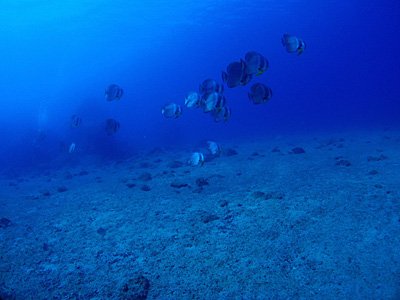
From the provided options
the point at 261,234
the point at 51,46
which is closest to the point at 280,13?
the point at 51,46

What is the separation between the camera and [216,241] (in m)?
5.73

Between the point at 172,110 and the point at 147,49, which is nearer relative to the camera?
the point at 172,110

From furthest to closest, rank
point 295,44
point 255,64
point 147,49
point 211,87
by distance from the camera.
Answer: point 147,49
point 211,87
point 295,44
point 255,64

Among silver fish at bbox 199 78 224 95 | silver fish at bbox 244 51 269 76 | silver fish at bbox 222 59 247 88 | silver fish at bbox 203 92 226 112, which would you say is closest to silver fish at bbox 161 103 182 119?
silver fish at bbox 199 78 224 95

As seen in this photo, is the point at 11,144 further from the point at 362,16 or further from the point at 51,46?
the point at 362,16

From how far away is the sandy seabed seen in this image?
175 inches

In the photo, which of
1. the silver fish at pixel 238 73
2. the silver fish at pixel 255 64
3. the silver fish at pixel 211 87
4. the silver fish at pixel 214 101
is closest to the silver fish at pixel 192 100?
the silver fish at pixel 211 87

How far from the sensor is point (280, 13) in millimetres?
53000

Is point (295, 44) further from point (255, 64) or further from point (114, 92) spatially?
point (114, 92)

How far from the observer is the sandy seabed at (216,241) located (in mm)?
4438

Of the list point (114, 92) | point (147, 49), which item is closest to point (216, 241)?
point (114, 92)

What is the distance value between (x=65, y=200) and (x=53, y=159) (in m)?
15.7

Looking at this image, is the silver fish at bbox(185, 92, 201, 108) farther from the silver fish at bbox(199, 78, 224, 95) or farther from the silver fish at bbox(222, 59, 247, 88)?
the silver fish at bbox(222, 59, 247, 88)

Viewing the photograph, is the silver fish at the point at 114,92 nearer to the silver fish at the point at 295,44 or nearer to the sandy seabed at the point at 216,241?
the sandy seabed at the point at 216,241
